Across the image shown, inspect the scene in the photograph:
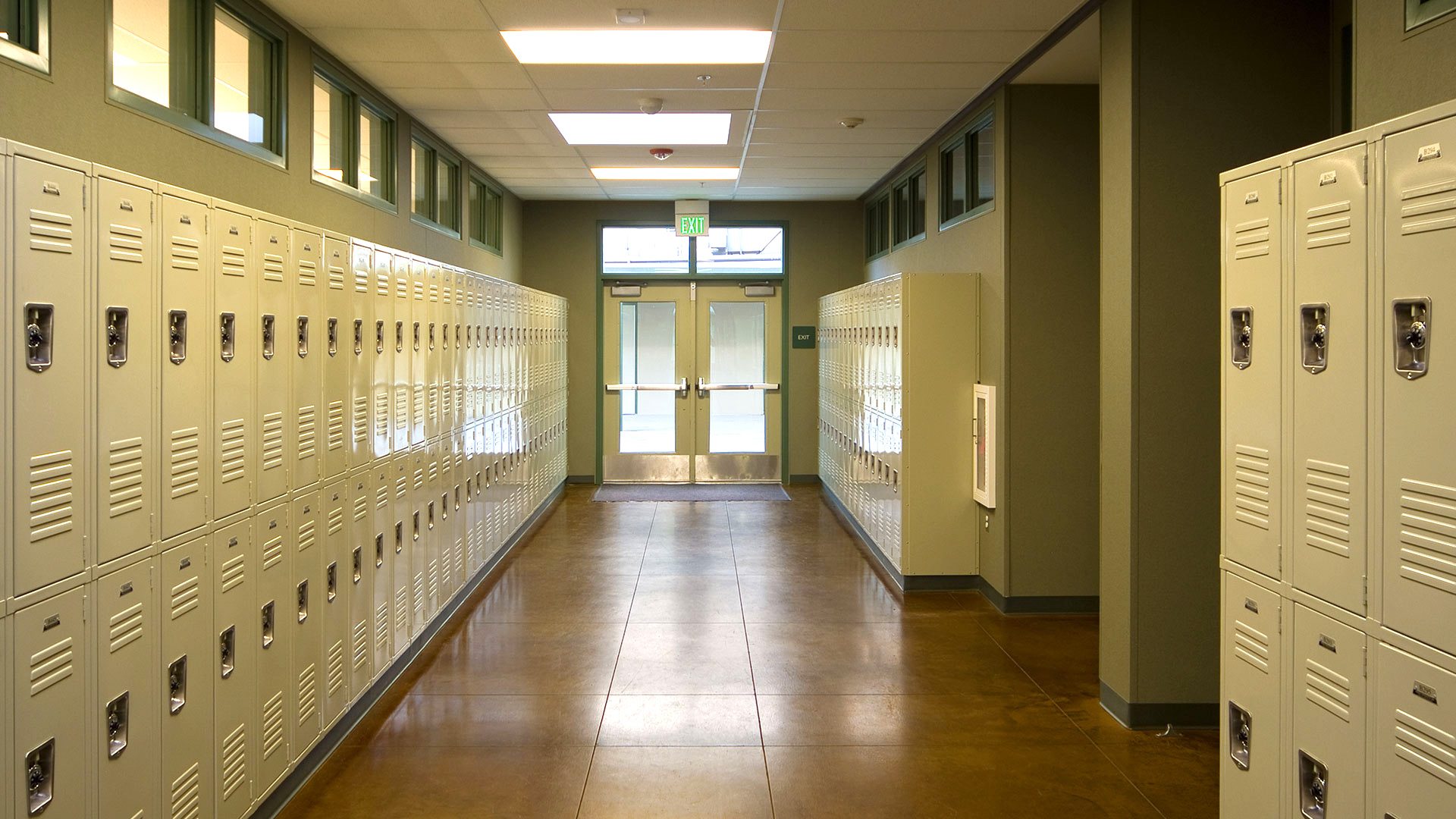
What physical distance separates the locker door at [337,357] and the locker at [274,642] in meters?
0.38

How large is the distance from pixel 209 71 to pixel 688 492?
7840 millimetres

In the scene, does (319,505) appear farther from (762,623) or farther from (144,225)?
(762,623)

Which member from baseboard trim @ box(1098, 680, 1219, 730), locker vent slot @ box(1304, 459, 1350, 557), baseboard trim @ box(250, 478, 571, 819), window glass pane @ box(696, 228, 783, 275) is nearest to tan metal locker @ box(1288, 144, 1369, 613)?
locker vent slot @ box(1304, 459, 1350, 557)

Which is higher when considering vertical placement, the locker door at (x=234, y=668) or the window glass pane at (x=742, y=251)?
the window glass pane at (x=742, y=251)

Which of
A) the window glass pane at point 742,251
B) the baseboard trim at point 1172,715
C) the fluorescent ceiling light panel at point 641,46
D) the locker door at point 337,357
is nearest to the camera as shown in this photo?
the locker door at point 337,357

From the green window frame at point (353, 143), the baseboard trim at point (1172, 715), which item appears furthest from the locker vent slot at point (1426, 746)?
the green window frame at point (353, 143)

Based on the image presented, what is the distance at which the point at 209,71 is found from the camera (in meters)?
4.16

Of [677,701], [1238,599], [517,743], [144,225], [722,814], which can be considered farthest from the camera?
[677,701]

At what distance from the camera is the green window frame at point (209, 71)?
3.64 m

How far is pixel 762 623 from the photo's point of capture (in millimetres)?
6133

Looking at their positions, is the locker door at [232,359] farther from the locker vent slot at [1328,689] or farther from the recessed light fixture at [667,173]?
the recessed light fixture at [667,173]

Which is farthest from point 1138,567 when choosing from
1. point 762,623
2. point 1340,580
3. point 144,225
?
point 144,225

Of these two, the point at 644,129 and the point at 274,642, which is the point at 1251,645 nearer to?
the point at 274,642

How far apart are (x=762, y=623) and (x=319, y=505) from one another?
2.93 m
